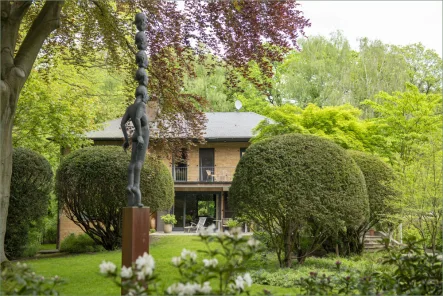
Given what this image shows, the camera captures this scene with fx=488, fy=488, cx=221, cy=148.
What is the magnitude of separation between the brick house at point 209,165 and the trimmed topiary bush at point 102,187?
9.32m

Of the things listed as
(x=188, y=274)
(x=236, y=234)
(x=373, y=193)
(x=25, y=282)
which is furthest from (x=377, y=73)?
(x=25, y=282)

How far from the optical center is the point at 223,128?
28.4m

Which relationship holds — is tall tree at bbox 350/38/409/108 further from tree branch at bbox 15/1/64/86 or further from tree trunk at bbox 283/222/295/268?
tree branch at bbox 15/1/64/86

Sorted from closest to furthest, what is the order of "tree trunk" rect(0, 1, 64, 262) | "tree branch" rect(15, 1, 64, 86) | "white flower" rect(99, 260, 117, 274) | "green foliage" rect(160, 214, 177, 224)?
"white flower" rect(99, 260, 117, 274)
"tree trunk" rect(0, 1, 64, 262)
"tree branch" rect(15, 1, 64, 86)
"green foliage" rect(160, 214, 177, 224)

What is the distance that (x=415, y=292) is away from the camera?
4.94 m

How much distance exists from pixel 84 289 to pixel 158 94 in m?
5.51

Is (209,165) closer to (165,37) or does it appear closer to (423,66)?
(165,37)

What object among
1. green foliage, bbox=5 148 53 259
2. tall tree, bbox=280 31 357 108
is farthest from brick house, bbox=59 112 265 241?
green foliage, bbox=5 148 53 259

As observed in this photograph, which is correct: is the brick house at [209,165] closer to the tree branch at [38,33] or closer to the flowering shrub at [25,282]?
the tree branch at [38,33]

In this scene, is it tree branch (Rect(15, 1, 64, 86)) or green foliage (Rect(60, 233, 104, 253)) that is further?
green foliage (Rect(60, 233, 104, 253))

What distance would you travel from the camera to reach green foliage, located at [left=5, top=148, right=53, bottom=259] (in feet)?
50.9

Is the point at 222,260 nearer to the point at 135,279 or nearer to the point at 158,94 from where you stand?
the point at 158,94

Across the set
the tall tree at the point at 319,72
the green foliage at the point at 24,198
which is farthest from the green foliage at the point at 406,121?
the green foliage at the point at 24,198

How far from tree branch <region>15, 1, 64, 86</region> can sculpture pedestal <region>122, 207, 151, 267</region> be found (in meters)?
4.84
